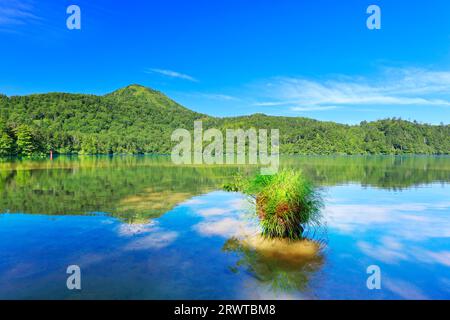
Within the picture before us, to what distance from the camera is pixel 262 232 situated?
11383 mm

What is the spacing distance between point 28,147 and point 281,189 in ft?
326

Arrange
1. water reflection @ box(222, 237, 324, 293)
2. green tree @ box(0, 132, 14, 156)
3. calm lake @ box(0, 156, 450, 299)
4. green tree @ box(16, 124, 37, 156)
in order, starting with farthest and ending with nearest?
green tree @ box(16, 124, 37, 156)
green tree @ box(0, 132, 14, 156)
water reflection @ box(222, 237, 324, 293)
calm lake @ box(0, 156, 450, 299)

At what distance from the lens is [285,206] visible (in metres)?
10.8

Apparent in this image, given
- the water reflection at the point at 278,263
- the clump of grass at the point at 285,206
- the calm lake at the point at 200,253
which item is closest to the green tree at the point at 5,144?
the calm lake at the point at 200,253

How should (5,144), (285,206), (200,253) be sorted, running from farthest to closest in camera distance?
1. (5,144)
2. (285,206)
3. (200,253)

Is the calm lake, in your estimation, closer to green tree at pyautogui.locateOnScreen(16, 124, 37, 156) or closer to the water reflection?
the water reflection

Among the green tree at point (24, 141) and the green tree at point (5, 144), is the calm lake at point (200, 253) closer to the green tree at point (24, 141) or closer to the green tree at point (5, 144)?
the green tree at point (5, 144)

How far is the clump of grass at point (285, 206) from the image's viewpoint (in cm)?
1088

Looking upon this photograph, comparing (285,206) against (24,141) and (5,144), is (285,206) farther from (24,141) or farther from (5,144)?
(24,141)

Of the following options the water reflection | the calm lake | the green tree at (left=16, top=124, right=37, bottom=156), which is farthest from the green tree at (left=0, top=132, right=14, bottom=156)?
the water reflection

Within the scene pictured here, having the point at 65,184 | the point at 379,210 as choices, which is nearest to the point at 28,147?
the point at 65,184

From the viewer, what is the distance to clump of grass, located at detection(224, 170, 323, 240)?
10875 millimetres

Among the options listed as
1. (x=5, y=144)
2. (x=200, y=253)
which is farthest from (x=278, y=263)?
(x=5, y=144)
